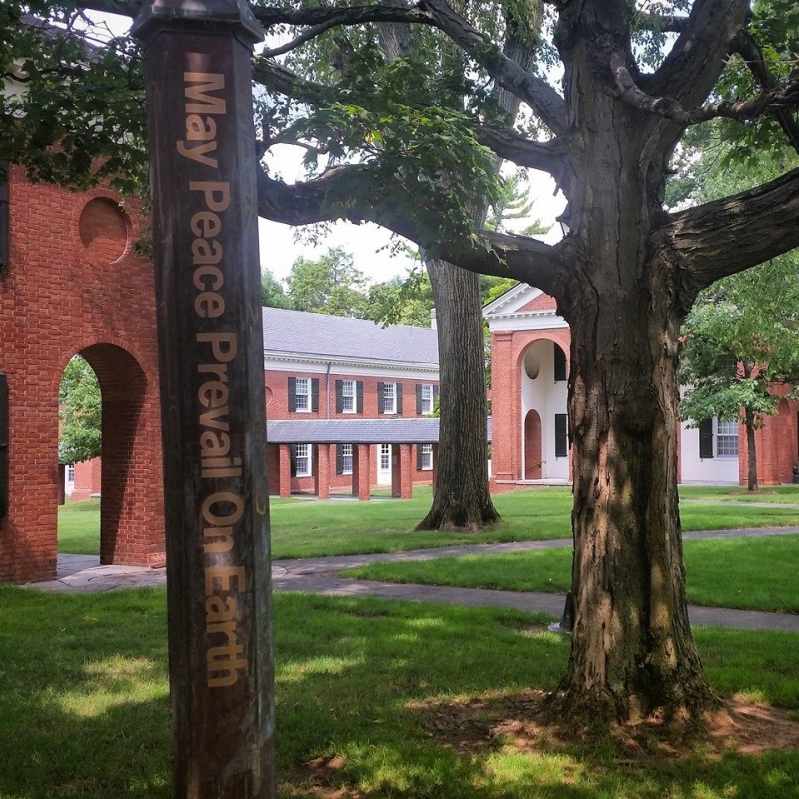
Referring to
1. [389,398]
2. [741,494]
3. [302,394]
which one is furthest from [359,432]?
[389,398]

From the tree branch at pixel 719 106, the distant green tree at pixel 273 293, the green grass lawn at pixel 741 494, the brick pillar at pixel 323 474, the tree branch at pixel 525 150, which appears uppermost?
the distant green tree at pixel 273 293

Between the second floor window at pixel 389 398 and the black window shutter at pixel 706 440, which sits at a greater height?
the second floor window at pixel 389 398

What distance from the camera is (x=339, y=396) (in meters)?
47.2

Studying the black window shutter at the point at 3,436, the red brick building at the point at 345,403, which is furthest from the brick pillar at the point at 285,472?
the black window shutter at the point at 3,436

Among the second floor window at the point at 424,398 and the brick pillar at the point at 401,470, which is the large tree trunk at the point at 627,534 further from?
the second floor window at the point at 424,398

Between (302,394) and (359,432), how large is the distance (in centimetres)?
1013

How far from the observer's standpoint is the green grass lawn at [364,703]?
15.3 ft

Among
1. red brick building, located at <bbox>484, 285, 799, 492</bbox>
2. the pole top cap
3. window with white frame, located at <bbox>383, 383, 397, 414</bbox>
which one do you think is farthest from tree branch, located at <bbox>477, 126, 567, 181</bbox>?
window with white frame, located at <bbox>383, 383, 397, 414</bbox>

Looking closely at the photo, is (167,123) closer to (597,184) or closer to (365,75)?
(597,184)

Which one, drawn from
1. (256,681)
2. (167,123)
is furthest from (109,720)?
(167,123)

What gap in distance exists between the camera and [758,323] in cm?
2036

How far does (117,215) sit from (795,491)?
2549 centimetres

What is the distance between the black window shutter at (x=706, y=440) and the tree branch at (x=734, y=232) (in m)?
33.5

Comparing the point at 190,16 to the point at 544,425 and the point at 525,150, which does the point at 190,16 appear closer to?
the point at 525,150
